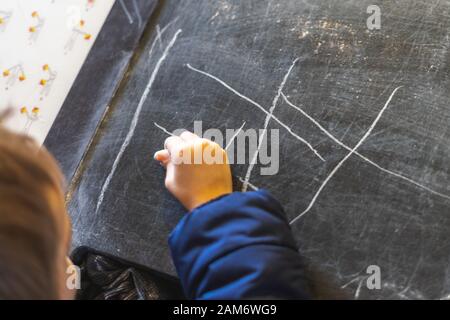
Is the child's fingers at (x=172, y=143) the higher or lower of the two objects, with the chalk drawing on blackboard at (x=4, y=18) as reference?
lower

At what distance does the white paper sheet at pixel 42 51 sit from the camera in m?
0.91

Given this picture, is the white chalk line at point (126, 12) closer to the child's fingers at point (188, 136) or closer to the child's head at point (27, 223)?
the child's fingers at point (188, 136)

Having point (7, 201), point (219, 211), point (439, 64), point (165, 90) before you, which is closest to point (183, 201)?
point (219, 211)

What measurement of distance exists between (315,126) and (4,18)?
1.98 ft

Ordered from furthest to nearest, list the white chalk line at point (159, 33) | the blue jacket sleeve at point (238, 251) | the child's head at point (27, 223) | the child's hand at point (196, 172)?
1. the white chalk line at point (159, 33)
2. the child's hand at point (196, 172)
3. the blue jacket sleeve at point (238, 251)
4. the child's head at point (27, 223)

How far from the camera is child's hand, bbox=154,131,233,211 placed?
740 millimetres

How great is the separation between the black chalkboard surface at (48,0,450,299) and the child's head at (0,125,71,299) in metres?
0.25

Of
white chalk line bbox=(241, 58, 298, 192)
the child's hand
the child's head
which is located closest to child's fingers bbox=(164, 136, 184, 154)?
the child's hand

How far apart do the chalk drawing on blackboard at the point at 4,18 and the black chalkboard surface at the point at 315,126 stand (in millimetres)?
256

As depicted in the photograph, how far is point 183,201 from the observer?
2.47 ft

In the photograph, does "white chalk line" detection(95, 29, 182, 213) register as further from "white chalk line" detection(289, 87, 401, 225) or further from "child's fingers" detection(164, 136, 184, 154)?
"white chalk line" detection(289, 87, 401, 225)

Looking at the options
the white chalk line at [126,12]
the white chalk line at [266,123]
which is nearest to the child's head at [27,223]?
the white chalk line at [266,123]

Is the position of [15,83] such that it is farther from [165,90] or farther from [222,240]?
[222,240]
